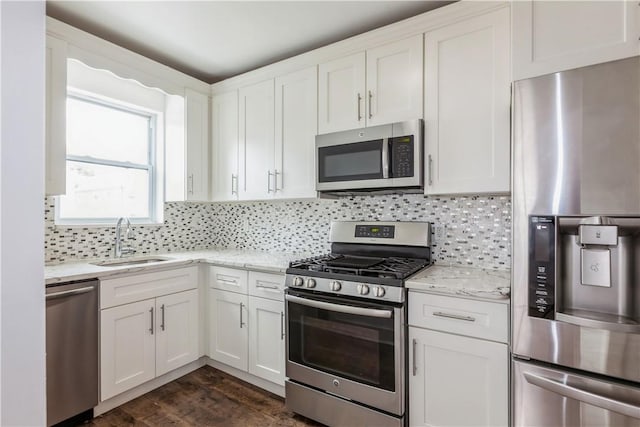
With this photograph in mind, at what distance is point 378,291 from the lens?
1735mm

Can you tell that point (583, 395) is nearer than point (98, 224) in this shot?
Yes

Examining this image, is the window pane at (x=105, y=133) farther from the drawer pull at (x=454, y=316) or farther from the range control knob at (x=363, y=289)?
the drawer pull at (x=454, y=316)

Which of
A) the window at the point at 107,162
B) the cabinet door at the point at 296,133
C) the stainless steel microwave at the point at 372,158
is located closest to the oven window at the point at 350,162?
the stainless steel microwave at the point at 372,158

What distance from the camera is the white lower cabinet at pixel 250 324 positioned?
2.24 m

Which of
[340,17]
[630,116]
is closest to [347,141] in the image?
[340,17]

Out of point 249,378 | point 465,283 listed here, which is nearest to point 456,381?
point 465,283

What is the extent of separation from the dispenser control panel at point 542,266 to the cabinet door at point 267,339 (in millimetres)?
1437

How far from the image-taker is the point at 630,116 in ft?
3.98

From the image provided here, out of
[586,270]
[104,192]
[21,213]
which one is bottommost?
[586,270]

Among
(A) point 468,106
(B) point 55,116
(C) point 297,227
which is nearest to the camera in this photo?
(A) point 468,106

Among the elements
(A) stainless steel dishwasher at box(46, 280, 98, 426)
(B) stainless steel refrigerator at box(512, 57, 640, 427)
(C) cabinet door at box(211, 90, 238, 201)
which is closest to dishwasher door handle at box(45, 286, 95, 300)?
(A) stainless steel dishwasher at box(46, 280, 98, 426)

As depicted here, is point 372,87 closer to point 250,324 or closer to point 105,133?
point 250,324

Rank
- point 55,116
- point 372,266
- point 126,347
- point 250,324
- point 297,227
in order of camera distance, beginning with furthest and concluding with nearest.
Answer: point 297,227, point 250,324, point 126,347, point 55,116, point 372,266

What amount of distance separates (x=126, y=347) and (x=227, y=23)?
2210mm
